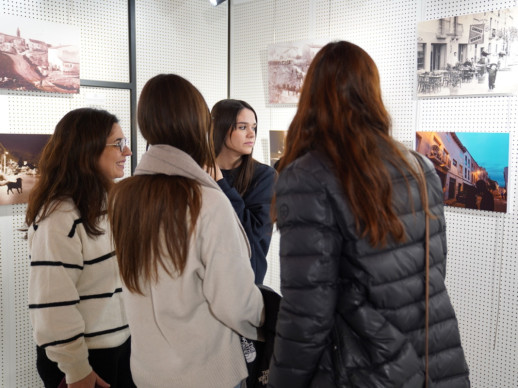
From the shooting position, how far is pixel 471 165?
117 inches

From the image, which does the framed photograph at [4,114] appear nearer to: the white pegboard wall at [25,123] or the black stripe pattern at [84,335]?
the white pegboard wall at [25,123]

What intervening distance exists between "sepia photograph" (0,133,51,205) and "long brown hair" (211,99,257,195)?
112 centimetres

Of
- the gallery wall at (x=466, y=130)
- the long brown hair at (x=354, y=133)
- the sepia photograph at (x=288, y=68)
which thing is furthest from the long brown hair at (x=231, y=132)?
the long brown hair at (x=354, y=133)

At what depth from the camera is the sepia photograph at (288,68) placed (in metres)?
3.76

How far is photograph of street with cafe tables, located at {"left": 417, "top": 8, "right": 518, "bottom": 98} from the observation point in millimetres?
2770

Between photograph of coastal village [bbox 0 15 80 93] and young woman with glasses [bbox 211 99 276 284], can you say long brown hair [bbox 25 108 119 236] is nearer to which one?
young woman with glasses [bbox 211 99 276 284]

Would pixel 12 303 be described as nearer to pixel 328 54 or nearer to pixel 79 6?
pixel 79 6

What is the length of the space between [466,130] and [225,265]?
2.08 meters

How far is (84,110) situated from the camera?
6.99ft

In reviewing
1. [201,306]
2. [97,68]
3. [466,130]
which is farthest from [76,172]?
[466,130]

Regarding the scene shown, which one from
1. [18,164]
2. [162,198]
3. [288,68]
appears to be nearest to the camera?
[162,198]

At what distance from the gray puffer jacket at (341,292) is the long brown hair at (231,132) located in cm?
148

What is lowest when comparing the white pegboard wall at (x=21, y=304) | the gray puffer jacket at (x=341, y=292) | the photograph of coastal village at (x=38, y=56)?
the white pegboard wall at (x=21, y=304)

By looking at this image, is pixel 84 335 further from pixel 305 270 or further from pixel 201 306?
pixel 305 270
